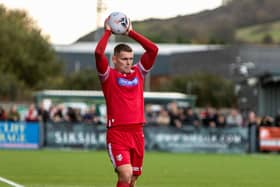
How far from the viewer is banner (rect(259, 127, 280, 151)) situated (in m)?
39.5

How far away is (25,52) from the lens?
278 feet

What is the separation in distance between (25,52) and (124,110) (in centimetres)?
7213

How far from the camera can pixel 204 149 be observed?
129 ft

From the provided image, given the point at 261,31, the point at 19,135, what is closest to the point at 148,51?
the point at 19,135

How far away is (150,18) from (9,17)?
69592 millimetres

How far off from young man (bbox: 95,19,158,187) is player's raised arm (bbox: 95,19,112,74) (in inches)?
0.5

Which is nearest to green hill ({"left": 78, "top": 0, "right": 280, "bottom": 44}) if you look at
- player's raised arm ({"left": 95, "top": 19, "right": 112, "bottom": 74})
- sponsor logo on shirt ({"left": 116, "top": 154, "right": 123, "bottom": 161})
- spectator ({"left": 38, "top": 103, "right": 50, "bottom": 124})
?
player's raised arm ({"left": 95, "top": 19, "right": 112, "bottom": 74})

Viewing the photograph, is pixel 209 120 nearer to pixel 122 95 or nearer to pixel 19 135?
pixel 19 135

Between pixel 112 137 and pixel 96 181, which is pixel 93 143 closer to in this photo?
pixel 96 181

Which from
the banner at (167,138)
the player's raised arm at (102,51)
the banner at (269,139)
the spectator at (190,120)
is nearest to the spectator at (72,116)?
the banner at (167,138)

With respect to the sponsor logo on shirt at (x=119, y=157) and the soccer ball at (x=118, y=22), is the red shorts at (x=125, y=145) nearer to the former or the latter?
the sponsor logo on shirt at (x=119, y=157)

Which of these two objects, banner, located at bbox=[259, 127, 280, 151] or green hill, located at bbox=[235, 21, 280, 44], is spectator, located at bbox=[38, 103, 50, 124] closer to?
banner, located at bbox=[259, 127, 280, 151]

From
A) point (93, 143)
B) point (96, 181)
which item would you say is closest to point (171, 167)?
point (96, 181)

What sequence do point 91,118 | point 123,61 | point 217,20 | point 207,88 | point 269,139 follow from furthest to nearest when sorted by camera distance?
point 207,88 → point 91,118 → point 217,20 → point 269,139 → point 123,61
